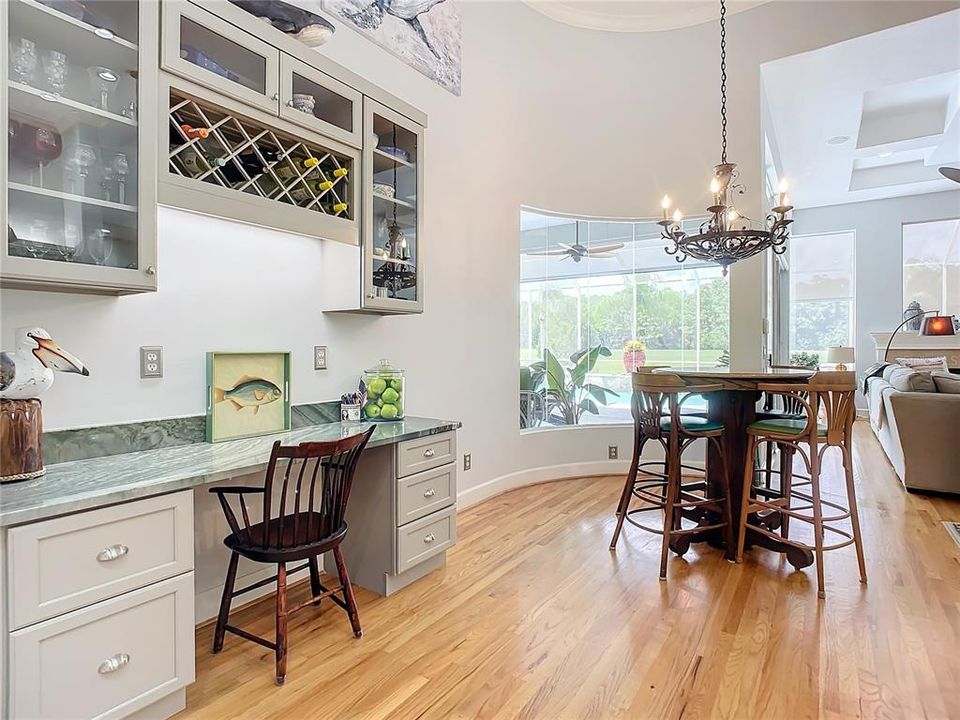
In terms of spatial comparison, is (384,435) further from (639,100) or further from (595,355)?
(639,100)

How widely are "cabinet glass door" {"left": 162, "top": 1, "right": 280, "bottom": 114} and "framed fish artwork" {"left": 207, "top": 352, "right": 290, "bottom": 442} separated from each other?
3.49 feet

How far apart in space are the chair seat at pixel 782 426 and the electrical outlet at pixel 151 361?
Result: 9.39 ft

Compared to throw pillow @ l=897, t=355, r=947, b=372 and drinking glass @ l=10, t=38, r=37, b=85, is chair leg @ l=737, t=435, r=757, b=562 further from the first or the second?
throw pillow @ l=897, t=355, r=947, b=372

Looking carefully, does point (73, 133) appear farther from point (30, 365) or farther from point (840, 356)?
point (840, 356)

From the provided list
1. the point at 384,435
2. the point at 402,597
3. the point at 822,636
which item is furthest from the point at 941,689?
the point at 384,435

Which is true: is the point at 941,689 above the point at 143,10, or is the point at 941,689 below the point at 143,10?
below

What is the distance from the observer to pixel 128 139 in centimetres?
183

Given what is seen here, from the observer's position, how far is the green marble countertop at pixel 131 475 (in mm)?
1436

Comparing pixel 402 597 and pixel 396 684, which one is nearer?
pixel 396 684

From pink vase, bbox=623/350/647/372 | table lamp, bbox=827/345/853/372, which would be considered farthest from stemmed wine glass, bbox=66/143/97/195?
table lamp, bbox=827/345/853/372

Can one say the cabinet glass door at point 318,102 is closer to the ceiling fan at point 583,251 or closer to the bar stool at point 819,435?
the bar stool at point 819,435

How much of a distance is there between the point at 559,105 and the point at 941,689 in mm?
4364

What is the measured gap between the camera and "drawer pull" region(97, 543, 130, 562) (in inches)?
60.2

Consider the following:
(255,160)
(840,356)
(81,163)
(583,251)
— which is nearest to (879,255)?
(840,356)
